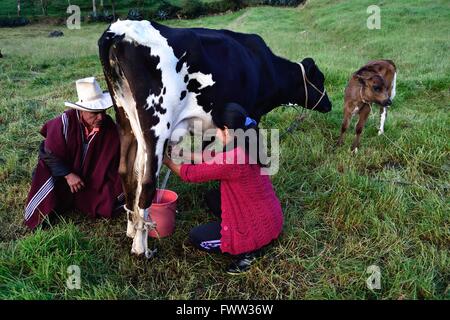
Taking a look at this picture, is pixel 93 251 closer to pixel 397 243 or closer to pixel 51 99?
pixel 397 243

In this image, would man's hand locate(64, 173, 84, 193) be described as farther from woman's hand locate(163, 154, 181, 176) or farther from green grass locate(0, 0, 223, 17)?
green grass locate(0, 0, 223, 17)

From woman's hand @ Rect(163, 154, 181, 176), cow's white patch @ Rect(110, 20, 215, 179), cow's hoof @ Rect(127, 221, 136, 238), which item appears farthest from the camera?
cow's hoof @ Rect(127, 221, 136, 238)

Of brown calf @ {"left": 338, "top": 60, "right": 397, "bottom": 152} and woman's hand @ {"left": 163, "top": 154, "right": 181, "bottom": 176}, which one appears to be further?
brown calf @ {"left": 338, "top": 60, "right": 397, "bottom": 152}

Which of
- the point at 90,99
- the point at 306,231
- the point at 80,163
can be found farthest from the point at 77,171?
the point at 306,231

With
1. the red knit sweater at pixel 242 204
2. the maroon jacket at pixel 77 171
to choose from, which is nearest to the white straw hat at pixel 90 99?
the maroon jacket at pixel 77 171

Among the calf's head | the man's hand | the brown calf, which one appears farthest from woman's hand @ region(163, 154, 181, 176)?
the calf's head

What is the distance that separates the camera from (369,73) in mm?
5898

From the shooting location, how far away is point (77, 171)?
167 inches

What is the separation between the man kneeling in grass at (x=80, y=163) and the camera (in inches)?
158

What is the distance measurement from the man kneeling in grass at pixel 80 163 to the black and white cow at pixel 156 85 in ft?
1.69

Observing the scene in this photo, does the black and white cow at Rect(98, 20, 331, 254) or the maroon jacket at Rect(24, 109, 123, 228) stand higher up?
the black and white cow at Rect(98, 20, 331, 254)

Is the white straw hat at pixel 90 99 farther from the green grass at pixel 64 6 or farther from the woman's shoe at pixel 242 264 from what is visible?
the green grass at pixel 64 6

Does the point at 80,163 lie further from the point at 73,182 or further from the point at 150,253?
the point at 150,253

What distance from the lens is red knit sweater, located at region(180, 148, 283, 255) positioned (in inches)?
127
